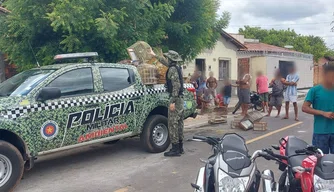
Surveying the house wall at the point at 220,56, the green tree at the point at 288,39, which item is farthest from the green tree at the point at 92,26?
the green tree at the point at 288,39

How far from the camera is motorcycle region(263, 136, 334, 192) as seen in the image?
2.54 meters

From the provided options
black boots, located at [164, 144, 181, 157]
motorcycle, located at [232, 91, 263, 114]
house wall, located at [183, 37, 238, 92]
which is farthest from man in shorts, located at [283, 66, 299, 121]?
house wall, located at [183, 37, 238, 92]

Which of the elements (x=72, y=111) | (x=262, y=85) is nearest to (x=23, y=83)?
(x=72, y=111)

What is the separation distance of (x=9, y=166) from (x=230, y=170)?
3373 millimetres

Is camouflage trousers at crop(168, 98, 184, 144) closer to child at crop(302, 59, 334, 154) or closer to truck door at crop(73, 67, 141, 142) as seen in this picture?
truck door at crop(73, 67, 141, 142)

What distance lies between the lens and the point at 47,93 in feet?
16.6

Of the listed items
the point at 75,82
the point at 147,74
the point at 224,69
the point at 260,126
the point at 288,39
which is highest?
the point at 288,39

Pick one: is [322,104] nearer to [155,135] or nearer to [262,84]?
[155,135]

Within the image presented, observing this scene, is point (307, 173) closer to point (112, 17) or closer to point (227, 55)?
point (112, 17)

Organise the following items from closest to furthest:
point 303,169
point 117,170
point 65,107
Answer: point 303,169 < point 65,107 < point 117,170

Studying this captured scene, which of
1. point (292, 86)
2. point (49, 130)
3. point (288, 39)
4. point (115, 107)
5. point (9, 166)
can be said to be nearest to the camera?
point (9, 166)

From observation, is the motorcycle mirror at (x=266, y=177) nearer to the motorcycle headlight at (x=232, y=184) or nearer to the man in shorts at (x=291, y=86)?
the motorcycle headlight at (x=232, y=184)

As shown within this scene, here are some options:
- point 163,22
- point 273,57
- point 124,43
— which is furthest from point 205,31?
point 273,57

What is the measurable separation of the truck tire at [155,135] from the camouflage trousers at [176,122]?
356mm
